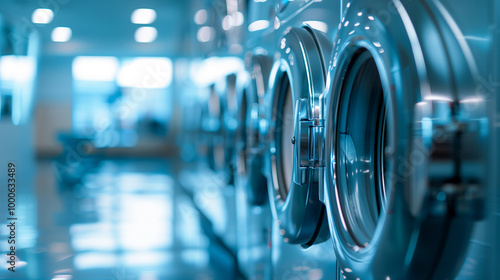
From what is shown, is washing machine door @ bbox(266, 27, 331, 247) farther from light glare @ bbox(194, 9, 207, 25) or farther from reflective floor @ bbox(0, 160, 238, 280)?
light glare @ bbox(194, 9, 207, 25)

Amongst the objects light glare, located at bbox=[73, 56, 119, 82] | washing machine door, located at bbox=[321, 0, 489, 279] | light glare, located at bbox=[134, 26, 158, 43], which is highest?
light glare, located at bbox=[134, 26, 158, 43]

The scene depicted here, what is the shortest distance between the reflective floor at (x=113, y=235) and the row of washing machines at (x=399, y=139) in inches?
49.0

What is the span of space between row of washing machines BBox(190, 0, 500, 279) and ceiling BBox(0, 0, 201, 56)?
2.30m

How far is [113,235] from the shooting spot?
3.03m

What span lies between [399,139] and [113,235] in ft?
8.56

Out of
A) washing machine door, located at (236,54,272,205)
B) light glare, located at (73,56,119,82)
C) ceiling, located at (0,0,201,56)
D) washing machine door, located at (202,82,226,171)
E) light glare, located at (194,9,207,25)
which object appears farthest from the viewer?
light glare, located at (73,56,119,82)

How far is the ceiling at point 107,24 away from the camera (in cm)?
349

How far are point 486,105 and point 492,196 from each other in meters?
0.14

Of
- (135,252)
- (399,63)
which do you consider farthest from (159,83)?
(399,63)

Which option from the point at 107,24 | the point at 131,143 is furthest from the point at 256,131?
the point at 131,143

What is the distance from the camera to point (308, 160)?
1282mm

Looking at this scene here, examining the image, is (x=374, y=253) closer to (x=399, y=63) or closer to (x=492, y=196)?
(x=492, y=196)

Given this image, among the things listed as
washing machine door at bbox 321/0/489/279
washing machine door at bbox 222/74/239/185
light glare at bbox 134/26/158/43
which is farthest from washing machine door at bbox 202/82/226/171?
light glare at bbox 134/26/158/43

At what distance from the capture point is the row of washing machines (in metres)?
0.73
